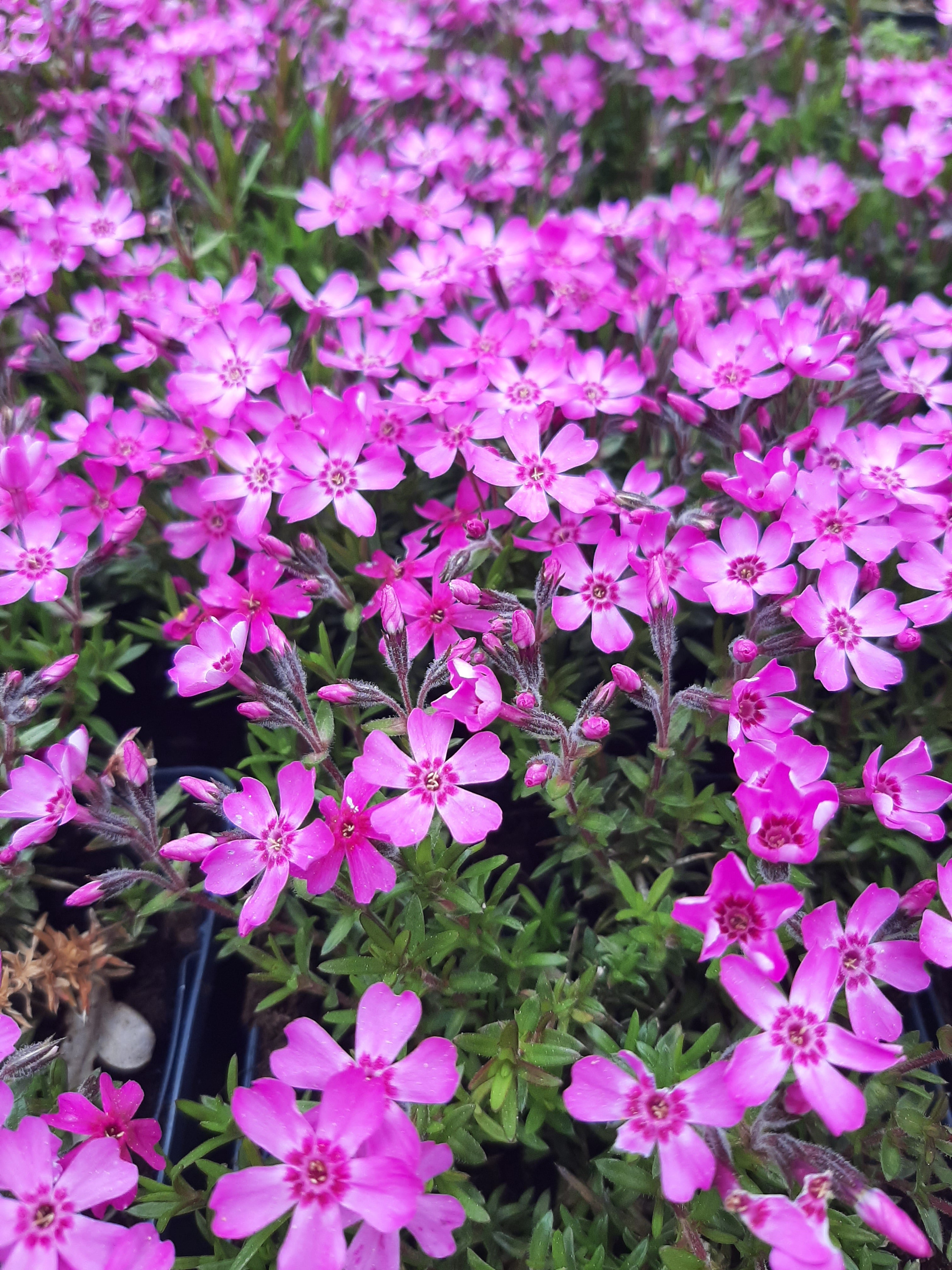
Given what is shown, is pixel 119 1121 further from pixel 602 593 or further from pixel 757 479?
pixel 757 479


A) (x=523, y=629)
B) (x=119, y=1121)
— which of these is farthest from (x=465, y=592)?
(x=119, y=1121)

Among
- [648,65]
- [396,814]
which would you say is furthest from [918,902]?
[648,65]

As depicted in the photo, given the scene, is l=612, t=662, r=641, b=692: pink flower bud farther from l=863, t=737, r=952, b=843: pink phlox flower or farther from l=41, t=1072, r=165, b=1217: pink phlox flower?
l=41, t=1072, r=165, b=1217: pink phlox flower

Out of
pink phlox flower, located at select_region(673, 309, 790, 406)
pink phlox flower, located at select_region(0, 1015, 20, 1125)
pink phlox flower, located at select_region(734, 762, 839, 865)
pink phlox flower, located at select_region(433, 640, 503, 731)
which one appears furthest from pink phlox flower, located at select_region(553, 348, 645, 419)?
pink phlox flower, located at select_region(0, 1015, 20, 1125)

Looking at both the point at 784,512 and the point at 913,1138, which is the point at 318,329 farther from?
the point at 913,1138

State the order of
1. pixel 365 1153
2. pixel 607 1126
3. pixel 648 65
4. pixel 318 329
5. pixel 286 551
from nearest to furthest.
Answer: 1. pixel 365 1153
2. pixel 607 1126
3. pixel 286 551
4. pixel 318 329
5. pixel 648 65

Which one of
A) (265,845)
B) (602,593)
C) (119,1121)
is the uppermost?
(602,593)
